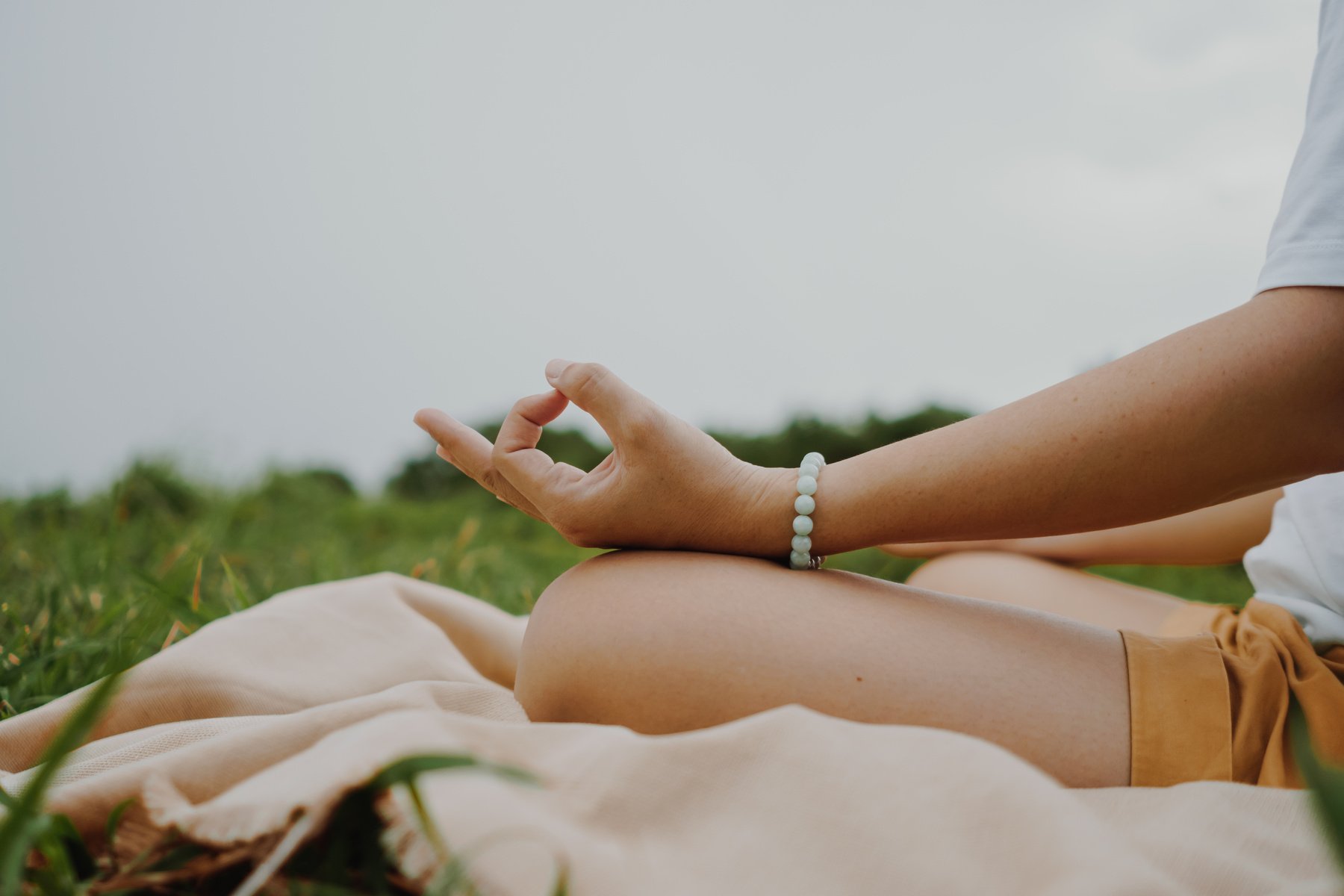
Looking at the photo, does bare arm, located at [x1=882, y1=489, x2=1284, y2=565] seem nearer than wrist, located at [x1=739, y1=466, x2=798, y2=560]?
No

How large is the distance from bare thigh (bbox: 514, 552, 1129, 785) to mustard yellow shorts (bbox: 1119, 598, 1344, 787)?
2cm

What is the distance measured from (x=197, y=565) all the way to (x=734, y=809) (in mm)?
1120

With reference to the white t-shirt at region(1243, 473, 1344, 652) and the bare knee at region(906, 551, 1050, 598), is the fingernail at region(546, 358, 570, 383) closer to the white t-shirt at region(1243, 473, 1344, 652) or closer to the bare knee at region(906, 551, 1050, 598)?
the bare knee at region(906, 551, 1050, 598)

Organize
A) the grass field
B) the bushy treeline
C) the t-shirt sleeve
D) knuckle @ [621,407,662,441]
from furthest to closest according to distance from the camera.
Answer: the bushy treeline, the grass field, knuckle @ [621,407,662,441], the t-shirt sleeve

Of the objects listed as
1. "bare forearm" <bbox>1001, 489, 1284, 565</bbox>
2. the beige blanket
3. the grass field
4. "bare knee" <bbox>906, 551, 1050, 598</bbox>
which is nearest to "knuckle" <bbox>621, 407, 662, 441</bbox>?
the beige blanket

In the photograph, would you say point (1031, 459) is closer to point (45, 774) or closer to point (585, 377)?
point (585, 377)

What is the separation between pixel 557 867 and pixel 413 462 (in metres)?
6.45

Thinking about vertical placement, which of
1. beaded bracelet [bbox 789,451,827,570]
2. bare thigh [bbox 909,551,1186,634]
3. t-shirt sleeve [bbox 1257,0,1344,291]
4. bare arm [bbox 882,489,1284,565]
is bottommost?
bare thigh [bbox 909,551,1186,634]

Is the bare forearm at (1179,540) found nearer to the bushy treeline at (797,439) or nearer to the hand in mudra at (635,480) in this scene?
the hand in mudra at (635,480)

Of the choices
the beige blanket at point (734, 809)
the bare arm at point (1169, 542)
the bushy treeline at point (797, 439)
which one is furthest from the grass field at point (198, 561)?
the bare arm at point (1169, 542)

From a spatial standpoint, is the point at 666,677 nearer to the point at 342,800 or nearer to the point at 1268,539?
the point at 342,800

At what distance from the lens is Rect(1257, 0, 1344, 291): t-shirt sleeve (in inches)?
27.5

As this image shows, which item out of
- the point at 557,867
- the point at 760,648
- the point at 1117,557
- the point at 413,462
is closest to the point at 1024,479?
the point at 760,648

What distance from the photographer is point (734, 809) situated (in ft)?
1.95
